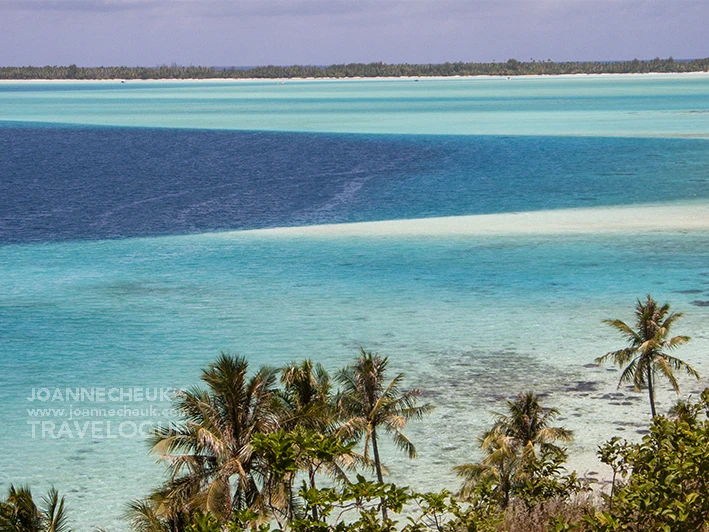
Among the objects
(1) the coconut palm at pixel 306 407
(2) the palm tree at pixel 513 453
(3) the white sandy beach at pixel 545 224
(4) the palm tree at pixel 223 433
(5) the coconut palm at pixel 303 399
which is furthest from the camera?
(3) the white sandy beach at pixel 545 224

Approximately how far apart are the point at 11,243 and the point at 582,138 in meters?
92.1

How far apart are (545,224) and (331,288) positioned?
25.6 m

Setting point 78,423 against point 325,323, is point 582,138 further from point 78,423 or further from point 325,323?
point 78,423

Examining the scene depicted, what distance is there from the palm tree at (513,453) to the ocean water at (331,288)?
10.6 feet

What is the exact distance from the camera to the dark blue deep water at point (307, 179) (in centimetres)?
8075

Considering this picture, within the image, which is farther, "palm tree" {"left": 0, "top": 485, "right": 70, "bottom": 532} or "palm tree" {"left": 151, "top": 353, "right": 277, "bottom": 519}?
"palm tree" {"left": 151, "top": 353, "right": 277, "bottom": 519}

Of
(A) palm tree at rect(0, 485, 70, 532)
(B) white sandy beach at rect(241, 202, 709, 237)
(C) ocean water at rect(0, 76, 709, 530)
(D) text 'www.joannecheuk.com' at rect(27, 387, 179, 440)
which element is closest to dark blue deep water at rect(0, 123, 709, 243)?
(C) ocean water at rect(0, 76, 709, 530)

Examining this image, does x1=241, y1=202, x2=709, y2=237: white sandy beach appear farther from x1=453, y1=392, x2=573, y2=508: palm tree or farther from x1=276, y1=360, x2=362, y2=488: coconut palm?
x1=276, y1=360, x2=362, y2=488: coconut palm

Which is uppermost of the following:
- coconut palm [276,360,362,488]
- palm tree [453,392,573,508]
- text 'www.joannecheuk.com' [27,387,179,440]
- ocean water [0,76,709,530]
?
ocean water [0,76,709,530]

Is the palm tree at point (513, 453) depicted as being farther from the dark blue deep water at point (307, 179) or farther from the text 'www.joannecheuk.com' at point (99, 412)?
the dark blue deep water at point (307, 179)

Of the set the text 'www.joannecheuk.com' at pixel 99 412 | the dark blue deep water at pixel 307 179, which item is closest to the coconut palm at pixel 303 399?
the text 'www.joannecheuk.com' at pixel 99 412

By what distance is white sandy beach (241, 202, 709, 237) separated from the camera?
70.2m

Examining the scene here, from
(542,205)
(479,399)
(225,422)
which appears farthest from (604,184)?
(225,422)

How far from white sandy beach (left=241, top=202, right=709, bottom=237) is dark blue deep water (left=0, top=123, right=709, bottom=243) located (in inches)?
125
